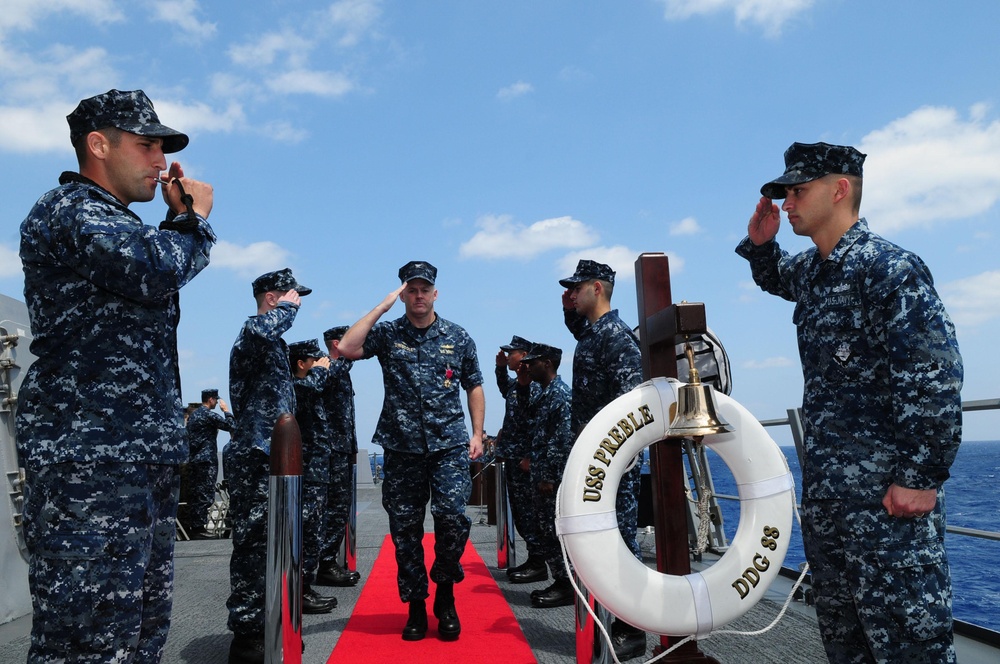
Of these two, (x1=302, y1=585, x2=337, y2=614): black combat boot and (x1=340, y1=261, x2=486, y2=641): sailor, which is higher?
(x1=340, y1=261, x2=486, y2=641): sailor

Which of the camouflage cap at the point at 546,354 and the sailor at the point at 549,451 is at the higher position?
the camouflage cap at the point at 546,354

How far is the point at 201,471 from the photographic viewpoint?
10531 mm

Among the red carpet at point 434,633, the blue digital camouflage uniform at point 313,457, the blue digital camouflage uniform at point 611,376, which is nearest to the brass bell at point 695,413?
the blue digital camouflage uniform at point 611,376

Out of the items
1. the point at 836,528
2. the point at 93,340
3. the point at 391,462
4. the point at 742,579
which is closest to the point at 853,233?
the point at 836,528

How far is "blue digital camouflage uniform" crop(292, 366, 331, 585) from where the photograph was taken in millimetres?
4891

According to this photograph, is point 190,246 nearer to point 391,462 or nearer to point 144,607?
point 144,607

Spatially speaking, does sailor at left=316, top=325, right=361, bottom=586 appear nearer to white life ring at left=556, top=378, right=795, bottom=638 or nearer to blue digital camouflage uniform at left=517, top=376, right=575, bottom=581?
blue digital camouflage uniform at left=517, top=376, right=575, bottom=581

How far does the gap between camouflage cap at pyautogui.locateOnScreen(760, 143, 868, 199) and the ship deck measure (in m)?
2.07

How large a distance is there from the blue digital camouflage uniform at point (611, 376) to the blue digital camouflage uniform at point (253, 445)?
1544 mm

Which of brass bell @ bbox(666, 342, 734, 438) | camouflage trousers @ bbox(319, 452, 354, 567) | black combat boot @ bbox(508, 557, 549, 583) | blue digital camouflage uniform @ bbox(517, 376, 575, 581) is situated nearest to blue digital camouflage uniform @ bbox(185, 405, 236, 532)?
camouflage trousers @ bbox(319, 452, 354, 567)

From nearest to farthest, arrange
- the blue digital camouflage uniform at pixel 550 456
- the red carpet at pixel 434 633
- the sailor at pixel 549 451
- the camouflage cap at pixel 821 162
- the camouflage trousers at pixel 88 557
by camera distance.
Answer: the camouflage trousers at pixel 88 557
the camouflage cap at pixel 821 162
the red carpet at pixel 434 633
the sailor at pixel 549 451
the blue digital camouflage uniform at pixel 550 456

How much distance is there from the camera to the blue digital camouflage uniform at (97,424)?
1.79 meters

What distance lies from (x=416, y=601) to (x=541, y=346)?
2.66 m

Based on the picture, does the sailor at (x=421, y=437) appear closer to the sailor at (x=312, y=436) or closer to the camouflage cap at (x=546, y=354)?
the sailor at (x=312, y=436)
